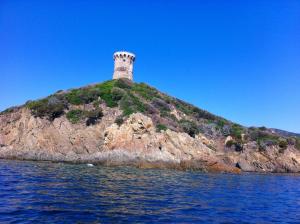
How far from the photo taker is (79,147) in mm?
53031

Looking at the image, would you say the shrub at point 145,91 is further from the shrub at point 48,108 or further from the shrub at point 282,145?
the shrub at point 282,145

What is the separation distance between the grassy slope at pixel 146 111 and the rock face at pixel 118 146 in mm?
1593

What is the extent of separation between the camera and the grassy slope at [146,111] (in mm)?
57781

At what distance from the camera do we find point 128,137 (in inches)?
2078

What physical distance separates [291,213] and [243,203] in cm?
284

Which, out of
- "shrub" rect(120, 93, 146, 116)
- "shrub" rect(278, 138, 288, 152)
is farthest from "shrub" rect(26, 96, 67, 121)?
"shrub" rect(278, 138, 288, 152)

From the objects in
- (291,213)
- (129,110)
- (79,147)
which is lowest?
(291,213)

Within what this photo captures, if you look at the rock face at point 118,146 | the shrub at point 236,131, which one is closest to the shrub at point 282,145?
the rock face at point 118,146

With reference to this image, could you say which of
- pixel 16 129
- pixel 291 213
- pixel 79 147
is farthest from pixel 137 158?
pixel 291 213

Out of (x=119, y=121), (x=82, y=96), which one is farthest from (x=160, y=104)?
(x=82, y=96)

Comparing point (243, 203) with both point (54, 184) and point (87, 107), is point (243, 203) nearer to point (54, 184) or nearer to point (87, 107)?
point (54, 184)

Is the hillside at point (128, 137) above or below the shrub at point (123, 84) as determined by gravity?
below

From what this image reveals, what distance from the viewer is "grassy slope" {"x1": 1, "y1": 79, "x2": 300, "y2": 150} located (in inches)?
2275

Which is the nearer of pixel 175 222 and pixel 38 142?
pixel 175 222
